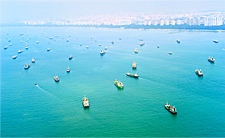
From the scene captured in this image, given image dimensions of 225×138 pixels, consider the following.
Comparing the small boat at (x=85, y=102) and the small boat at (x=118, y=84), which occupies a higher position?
the small boat at (x=118, y=84)

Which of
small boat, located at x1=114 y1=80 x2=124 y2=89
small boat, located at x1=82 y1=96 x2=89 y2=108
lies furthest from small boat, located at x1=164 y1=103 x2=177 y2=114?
small boat, located at x1=82 y1=96 x2=89 y2=108

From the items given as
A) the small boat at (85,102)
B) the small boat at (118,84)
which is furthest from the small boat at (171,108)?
the small boat at (85,102)

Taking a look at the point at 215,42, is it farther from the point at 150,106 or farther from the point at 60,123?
the point at 60,123

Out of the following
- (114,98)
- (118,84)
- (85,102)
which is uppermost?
(118,84)

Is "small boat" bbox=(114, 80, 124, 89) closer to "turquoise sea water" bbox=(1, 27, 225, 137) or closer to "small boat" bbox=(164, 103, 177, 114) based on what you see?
"turquoise sea water" bbox=(1, 27, 225, 137)

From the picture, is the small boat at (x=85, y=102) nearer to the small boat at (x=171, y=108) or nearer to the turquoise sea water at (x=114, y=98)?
the turquoise sea water at (x=114, y=98)

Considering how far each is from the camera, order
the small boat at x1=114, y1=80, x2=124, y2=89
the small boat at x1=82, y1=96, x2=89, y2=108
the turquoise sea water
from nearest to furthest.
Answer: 1. the turquoise sea water
2. the small boat at x1=82, y1=96, x2=89, y2=108
3. the small boat at x1=114, y1=80, x2=124, y2=89

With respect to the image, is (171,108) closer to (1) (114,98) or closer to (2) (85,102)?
(1) (114,98)

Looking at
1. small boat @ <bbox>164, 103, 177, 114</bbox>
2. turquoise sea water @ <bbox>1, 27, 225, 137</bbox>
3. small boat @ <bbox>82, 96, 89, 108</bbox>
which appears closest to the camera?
turquoise sea water @ <bbox>1, 27, 225, 137</bbox>

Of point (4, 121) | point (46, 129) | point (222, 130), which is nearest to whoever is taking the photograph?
point (222, 130)

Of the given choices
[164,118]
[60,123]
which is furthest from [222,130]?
[60,123]

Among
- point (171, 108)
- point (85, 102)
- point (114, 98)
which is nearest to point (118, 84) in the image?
point (114, 98)
